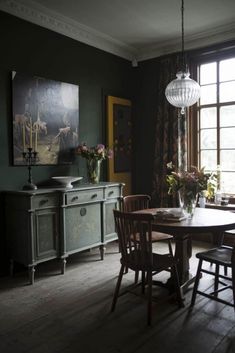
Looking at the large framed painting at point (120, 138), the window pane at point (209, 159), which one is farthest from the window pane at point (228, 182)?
the large framed painting at point (120, 138)

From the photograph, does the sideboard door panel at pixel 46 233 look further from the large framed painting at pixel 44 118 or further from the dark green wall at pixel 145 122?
the dark green wall at pixel 145 122

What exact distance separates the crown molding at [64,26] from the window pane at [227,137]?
6.72ft

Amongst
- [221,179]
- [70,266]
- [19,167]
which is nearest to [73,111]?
[19,167]

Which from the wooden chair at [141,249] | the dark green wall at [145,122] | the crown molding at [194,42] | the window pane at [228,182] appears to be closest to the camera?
the wooden chair at [141,249]

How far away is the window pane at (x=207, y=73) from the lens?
15.5ft

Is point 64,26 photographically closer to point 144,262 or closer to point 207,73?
point 207,73

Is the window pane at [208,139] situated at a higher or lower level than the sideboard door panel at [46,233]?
higher

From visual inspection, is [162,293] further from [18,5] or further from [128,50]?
[128,50]

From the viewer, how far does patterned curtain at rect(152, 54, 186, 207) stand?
4828 millimetres

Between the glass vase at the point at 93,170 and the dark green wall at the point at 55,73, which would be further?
the glass vase at the point at 93,170

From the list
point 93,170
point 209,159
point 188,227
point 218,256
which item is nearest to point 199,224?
point 188,227

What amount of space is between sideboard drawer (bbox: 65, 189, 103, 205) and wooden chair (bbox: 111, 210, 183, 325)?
45.5 inches

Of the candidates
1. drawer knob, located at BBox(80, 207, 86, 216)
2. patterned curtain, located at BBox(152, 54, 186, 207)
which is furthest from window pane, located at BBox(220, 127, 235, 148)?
drawer knob, located at BBox(80, 207, 86, 216)

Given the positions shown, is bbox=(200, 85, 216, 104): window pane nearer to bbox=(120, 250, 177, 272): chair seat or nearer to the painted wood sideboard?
the painted wood sideboard
